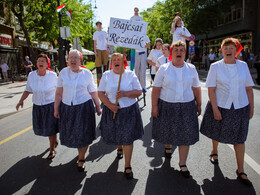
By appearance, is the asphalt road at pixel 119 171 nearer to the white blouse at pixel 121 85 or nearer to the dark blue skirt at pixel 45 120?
the dark blue skirt at pixel 45 120

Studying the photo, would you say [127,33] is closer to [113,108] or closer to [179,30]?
[113,108]

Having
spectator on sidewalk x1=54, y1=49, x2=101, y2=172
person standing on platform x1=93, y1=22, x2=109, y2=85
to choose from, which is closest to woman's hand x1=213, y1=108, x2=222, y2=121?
spectator on sidewalk x1=54, y1=49, x2=101, y2=172

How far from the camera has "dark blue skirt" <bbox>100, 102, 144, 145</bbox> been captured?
3.31m

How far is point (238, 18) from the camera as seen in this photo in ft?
99.5

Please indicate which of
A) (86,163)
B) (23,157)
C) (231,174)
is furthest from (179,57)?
(23,157)

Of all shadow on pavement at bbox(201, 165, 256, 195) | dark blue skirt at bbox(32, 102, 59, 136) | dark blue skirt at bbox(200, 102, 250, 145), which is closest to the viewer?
shadow on pavement at bbox(201, 165, 256, 195)

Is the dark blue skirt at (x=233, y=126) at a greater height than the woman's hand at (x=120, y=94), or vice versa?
the woman's hand at (x=120, y=94)

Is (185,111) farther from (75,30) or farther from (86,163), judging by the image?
(75,30)

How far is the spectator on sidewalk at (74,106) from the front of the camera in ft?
11.6

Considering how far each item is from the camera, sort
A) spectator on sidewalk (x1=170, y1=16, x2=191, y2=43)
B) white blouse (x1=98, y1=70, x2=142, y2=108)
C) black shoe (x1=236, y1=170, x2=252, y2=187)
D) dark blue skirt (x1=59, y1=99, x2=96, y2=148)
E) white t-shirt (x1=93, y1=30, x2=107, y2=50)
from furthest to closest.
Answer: white t-shirt (x1=93, y1=30, x2=107, y2=50) < spectator on sidewalk (x1=170, y1=16, x2=191, y2=43) < dark blue skirt (x1=59, y1=99, x2=96, y2=148) < white blouse (x1=98, y1=70, x2=142, y2=108) < black shoe (x1=236, y1=170, x2=252, y2=187)

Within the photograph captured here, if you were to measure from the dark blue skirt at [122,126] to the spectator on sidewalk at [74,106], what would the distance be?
33cm

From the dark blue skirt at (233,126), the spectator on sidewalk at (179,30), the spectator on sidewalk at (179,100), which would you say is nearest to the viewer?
the dark blue skirt at (233,126)

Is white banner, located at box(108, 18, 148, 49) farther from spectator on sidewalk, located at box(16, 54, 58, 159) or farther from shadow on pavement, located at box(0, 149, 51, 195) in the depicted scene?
shadow on pavement, located at box(0, 149, 51, 195)

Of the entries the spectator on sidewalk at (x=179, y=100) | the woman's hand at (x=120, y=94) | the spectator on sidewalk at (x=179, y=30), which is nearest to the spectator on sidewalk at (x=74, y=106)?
the woman's hand at (x=120, y=94)
